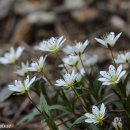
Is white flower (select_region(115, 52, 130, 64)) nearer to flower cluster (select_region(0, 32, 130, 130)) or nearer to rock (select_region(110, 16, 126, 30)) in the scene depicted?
flower cluster (select_region(0, 32, 130, 130))

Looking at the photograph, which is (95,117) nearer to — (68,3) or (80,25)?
(80,25)

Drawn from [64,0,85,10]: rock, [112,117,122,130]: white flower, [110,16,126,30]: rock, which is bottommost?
[110,16,126,30]: rock

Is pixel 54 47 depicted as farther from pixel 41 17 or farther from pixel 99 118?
pixel 41 17

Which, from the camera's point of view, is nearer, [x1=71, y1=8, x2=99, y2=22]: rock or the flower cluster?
the flower cluster

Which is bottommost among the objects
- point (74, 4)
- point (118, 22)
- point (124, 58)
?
point (118, 22)

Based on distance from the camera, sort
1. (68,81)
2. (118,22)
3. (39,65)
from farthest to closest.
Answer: (118,22) → (39,65) → (68,81)

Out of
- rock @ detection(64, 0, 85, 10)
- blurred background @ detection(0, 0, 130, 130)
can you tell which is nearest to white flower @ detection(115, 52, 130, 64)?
blurred background @ detection(0, 0, 130, 130)

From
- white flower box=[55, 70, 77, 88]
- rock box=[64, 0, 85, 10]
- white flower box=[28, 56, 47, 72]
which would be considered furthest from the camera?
rock box=[64, 0, 85, 10]

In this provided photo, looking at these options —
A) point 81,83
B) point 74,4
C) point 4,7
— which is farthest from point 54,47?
point 4,7
